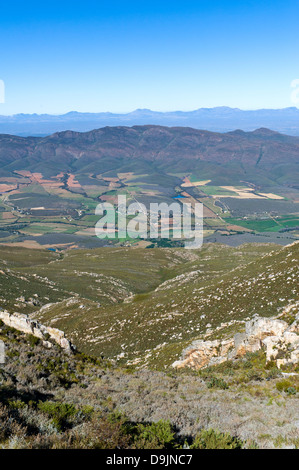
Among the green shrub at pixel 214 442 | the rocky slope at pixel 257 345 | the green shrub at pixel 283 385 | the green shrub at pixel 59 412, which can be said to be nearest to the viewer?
the green shrub at pixel 214 442

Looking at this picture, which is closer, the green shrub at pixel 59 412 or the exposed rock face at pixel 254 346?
the green shrub at pixel 59 412

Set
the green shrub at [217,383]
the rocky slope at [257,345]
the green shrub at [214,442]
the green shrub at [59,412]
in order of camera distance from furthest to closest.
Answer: the rocky slope at [257,345], the green shrub at [217,383], the green shrub at [59,412], the green shrub at [214,442]

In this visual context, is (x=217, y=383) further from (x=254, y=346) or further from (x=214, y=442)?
(x=214, y=442)

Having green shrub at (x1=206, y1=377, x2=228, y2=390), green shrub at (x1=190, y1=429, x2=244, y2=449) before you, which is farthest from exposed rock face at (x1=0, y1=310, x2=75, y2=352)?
green shrub at (x1=190, y1=429, x2=244, y2=449)

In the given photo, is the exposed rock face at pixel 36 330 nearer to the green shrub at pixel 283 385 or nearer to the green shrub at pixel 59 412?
the green shrub at pixel 59 412

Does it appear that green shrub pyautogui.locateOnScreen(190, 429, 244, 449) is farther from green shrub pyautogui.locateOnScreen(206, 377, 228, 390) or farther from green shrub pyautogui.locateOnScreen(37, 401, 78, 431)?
green shrub pyautogui.locateOnScreen(206, 377, 228, 390)

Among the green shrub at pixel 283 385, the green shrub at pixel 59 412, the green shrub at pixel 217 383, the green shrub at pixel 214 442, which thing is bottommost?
the green shrub at pixel 217 383

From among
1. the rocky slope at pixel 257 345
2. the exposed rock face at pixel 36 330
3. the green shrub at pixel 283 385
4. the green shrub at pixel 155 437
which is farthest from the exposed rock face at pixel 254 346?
the green shrub at pixel 155 437

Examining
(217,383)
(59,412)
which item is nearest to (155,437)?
(59,412)
